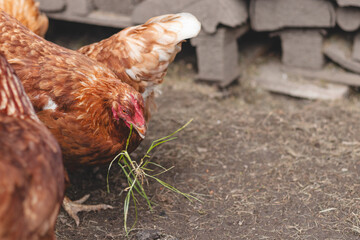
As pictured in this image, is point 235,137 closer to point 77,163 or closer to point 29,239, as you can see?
point 77,163

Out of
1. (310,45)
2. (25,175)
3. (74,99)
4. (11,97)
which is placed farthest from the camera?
(310,45)

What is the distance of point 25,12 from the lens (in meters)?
2.94

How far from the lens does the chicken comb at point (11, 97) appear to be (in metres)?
1.42

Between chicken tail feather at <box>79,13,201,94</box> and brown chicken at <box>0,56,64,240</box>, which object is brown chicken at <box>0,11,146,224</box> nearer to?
chicken tail feather at <box>79,13,201,94</box>

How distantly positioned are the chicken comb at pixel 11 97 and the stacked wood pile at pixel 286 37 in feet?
7.64

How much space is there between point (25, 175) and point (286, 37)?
10.2 ft

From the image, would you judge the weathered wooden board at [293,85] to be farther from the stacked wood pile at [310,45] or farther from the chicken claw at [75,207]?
the chicken claw at [75,207]

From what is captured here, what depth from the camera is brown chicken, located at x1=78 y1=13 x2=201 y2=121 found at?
2518mm

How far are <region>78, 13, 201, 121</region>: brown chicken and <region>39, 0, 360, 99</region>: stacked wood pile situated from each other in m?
1.05

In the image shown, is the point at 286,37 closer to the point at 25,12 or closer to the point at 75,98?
the point at 25,12

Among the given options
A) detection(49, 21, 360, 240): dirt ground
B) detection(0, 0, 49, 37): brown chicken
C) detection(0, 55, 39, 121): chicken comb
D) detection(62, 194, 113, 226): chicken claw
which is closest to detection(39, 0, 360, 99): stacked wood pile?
detection(49, 21, 360, 240): dirt ground

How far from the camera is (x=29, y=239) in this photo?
1.24 meters

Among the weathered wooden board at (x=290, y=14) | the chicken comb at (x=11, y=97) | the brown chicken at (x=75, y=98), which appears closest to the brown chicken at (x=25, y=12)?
the brown chicken at (x=75, y=98)

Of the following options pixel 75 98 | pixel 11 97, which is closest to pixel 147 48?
pixel 75 98
